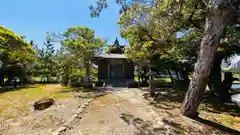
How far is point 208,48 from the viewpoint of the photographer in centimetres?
544

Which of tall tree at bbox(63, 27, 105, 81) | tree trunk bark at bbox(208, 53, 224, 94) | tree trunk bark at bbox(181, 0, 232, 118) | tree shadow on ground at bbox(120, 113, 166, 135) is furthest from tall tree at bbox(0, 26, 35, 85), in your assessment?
tree trunk bark at bbox(208, 53, 224, 94)

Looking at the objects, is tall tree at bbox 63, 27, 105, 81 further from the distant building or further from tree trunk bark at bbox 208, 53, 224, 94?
tree trunk bark at bbox 208, 53, 224, 94

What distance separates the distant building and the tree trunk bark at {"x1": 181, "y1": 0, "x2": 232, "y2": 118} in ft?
42.4

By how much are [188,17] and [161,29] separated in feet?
4.71

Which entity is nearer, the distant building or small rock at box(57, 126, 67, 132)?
small rock at box(57, 126, 67, 132)

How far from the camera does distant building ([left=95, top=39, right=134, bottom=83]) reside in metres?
18.6

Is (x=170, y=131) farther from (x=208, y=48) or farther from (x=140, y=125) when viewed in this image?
(x=208, y=48)

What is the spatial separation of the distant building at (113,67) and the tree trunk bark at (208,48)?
12.9m

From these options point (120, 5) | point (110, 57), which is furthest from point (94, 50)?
point (120, 5)

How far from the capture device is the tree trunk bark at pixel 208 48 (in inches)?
210

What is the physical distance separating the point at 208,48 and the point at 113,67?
15.3 metres

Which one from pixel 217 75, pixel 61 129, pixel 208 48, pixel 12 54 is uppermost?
pixel 12 54

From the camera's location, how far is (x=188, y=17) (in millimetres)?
8602

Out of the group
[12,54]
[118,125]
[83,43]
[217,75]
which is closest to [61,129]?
[118,125]
